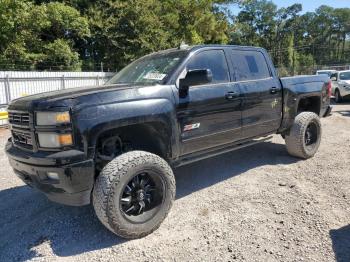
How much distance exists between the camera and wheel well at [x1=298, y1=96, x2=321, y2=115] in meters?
6.57

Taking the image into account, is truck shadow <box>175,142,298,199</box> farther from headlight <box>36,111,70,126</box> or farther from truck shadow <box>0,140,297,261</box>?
headlight <box>36,111,70,126</box>

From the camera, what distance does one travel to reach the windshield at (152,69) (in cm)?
427

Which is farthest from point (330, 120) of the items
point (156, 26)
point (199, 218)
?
point (156, 26)

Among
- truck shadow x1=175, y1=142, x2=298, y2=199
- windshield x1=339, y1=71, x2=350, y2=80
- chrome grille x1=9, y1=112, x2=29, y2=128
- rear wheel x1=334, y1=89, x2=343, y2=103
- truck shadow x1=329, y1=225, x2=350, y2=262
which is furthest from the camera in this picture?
windshield x1=339, y1=71, x2=350, y2=80

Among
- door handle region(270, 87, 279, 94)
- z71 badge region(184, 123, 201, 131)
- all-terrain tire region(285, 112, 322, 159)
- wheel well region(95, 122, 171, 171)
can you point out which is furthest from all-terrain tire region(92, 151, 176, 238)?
all-terrain tire region(285, 112, 322, 159)

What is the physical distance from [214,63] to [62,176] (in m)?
2.48

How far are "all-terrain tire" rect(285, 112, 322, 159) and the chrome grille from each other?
4204 millimetres

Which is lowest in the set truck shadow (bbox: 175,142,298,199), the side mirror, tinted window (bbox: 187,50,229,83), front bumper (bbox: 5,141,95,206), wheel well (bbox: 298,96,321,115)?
truck shadow (bbox: 175,142,298,199)

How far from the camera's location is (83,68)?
73.2ft

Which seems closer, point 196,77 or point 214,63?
point 196,77

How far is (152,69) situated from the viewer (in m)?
4.50

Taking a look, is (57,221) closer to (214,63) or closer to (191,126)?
(191,126)

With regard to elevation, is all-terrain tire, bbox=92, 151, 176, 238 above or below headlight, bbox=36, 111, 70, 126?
below

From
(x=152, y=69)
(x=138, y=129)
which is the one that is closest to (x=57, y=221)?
(x=138, y=129)
